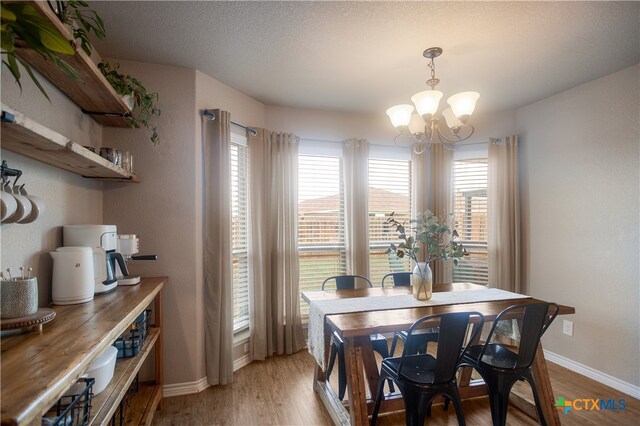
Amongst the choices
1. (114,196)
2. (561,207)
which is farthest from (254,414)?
(561,207)

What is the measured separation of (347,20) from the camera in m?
2.05

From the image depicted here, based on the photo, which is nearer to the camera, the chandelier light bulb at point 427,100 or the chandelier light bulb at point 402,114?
the chandelier light bulb at point 427,100

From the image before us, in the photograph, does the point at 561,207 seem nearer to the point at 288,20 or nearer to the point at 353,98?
the point at 353,98

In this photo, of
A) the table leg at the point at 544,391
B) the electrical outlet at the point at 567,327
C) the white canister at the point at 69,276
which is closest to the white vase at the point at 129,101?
the white canister at the point at 69,276

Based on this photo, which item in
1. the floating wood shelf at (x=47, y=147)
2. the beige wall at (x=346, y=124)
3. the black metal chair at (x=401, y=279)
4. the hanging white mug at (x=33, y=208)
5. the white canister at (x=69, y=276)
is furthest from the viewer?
the beige wall at (x=346, y=124)

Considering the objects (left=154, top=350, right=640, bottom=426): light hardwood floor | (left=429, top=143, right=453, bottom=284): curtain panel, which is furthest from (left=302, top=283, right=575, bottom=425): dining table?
(left=429, top=143, right=453, bottom=284): curtain panel

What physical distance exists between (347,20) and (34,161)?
1921 millimetres

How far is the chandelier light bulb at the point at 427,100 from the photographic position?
216 cm

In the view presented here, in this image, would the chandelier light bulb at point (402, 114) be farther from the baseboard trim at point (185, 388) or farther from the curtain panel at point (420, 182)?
the baseboard trim at point (185, 388)

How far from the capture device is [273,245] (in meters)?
3.39

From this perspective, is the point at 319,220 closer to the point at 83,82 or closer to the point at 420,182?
the point at 420,182

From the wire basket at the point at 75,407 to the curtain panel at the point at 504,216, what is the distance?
12.3 feet

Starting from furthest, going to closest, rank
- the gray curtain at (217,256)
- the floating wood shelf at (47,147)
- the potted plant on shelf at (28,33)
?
1. the gray curtain at (217,256)
2. the floating wood shelf at (47,147)
3. the potted plant on shelf at (28,33)

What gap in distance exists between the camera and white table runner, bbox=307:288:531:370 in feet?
7.23
